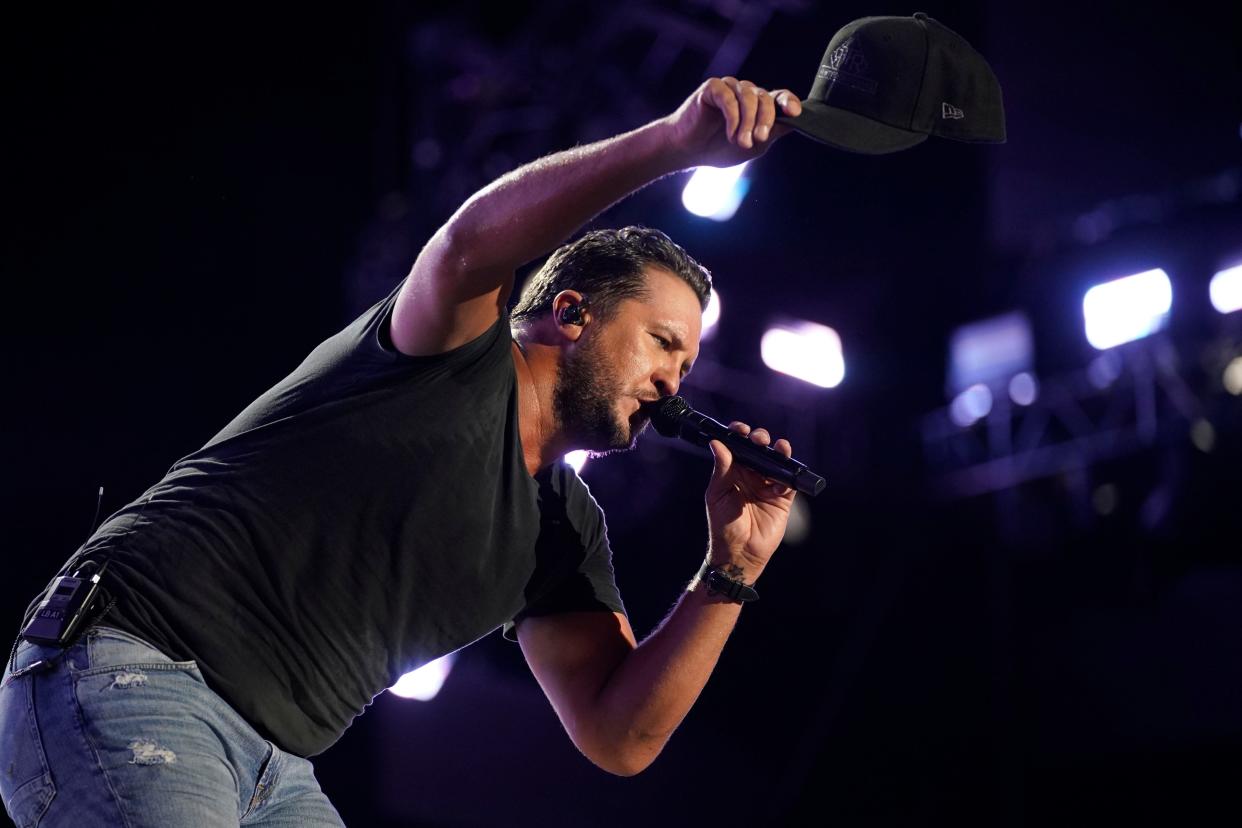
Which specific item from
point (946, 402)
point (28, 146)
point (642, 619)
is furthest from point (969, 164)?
point (28, 146)

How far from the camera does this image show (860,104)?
1.80m

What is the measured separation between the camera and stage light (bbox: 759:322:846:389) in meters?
5.59

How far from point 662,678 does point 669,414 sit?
516 mm

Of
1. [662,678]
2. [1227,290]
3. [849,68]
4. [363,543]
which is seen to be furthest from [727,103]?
[1227,290]

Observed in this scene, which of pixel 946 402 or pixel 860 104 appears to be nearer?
pixel 860 104

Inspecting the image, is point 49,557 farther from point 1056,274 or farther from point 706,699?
point 1056,274

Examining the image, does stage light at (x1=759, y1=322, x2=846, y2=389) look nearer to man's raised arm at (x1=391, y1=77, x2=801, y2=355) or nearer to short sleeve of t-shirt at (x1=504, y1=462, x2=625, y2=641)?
short sleeve of t-shirt at (x1=504, y1=462, x2=625, y2=641)

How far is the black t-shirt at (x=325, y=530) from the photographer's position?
170 centimetres

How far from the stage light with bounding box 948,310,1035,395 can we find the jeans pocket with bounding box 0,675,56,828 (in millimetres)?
5311

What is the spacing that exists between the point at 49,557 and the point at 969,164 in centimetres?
470

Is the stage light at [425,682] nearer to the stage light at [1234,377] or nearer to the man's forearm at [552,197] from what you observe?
the man's forearm at [552,197]

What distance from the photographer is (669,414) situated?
2.28m

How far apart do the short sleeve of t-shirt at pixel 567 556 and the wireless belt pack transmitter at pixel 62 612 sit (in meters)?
0.83

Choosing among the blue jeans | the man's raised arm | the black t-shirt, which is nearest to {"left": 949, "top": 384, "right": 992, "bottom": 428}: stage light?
the black t-shirt
